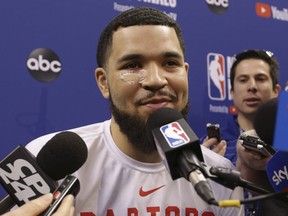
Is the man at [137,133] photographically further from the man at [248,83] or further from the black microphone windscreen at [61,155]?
the man at [248,83]

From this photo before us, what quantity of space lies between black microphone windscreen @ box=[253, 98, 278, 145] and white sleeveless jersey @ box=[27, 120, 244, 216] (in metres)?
0.47

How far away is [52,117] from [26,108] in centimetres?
10

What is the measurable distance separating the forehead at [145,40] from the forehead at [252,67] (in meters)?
1.07

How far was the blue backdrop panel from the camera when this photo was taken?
4.99ft

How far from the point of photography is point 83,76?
65.5 inches

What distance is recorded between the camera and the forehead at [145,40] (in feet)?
3.32

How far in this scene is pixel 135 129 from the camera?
103 centimetres

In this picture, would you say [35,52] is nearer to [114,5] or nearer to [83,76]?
[83,76]

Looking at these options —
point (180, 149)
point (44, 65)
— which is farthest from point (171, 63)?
point (44, 65)

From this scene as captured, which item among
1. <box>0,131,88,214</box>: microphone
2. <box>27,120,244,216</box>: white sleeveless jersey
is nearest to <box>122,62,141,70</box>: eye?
<box>27,120,244,216</box>: white sleeveless jersey

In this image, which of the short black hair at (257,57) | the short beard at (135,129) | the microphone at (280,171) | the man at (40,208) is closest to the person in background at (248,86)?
the short black hair at (257,57)

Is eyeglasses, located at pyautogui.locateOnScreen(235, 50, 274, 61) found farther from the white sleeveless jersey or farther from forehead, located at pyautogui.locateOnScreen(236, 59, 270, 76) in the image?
the white sleeveless jersey

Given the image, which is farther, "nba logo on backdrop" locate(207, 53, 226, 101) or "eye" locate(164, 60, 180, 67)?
"nba logo on backdrop" locate(207, 53, 226, 101)

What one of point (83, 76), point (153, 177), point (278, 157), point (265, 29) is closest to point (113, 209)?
point (153, 177)
